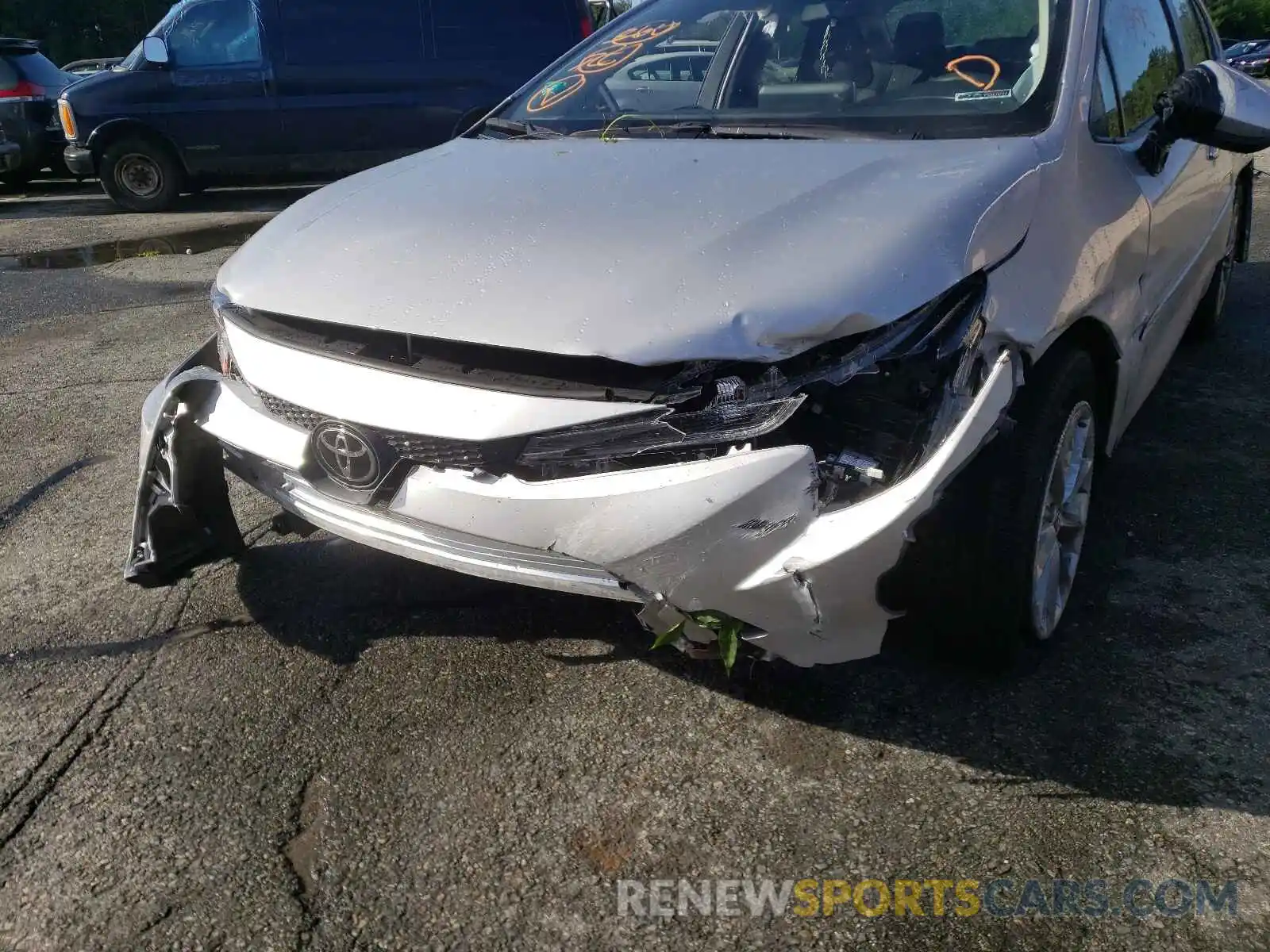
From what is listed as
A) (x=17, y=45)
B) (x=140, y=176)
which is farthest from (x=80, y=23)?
(x=140, y=176)

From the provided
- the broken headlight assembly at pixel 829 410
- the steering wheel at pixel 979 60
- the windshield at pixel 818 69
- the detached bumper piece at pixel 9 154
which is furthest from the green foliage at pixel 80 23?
the broken headlight assembly at pixel 829 410

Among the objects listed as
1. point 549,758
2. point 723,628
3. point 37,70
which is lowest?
point 37,70

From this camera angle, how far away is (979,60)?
291 centimetres

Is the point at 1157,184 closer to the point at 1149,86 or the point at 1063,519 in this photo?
the point at 1149,86

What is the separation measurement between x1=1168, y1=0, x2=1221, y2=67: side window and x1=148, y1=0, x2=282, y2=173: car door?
804cm

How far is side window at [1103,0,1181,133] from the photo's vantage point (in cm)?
306

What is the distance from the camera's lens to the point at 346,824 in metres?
2.19

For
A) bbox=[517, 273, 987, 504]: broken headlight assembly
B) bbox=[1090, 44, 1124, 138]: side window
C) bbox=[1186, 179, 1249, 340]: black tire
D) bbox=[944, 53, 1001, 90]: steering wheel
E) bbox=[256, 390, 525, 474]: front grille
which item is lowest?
bbox=[1186, 179, 1249, 340]: black tire

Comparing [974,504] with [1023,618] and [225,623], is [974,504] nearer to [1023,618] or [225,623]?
[1023,618]

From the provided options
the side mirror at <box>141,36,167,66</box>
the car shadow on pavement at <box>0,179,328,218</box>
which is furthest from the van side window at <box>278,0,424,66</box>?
the car shadow on pavement at <box>0,179,328,218</box>

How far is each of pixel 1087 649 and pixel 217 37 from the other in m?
9.88

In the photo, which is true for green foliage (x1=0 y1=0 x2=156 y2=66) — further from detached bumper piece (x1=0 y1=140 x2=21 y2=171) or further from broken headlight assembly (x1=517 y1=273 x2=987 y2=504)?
broken headlight assembly (x1=517 y1=273 x2=987 y2=504)

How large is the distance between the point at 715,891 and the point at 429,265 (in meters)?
1.38

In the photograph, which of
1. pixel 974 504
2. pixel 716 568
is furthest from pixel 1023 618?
pixel 716 568
